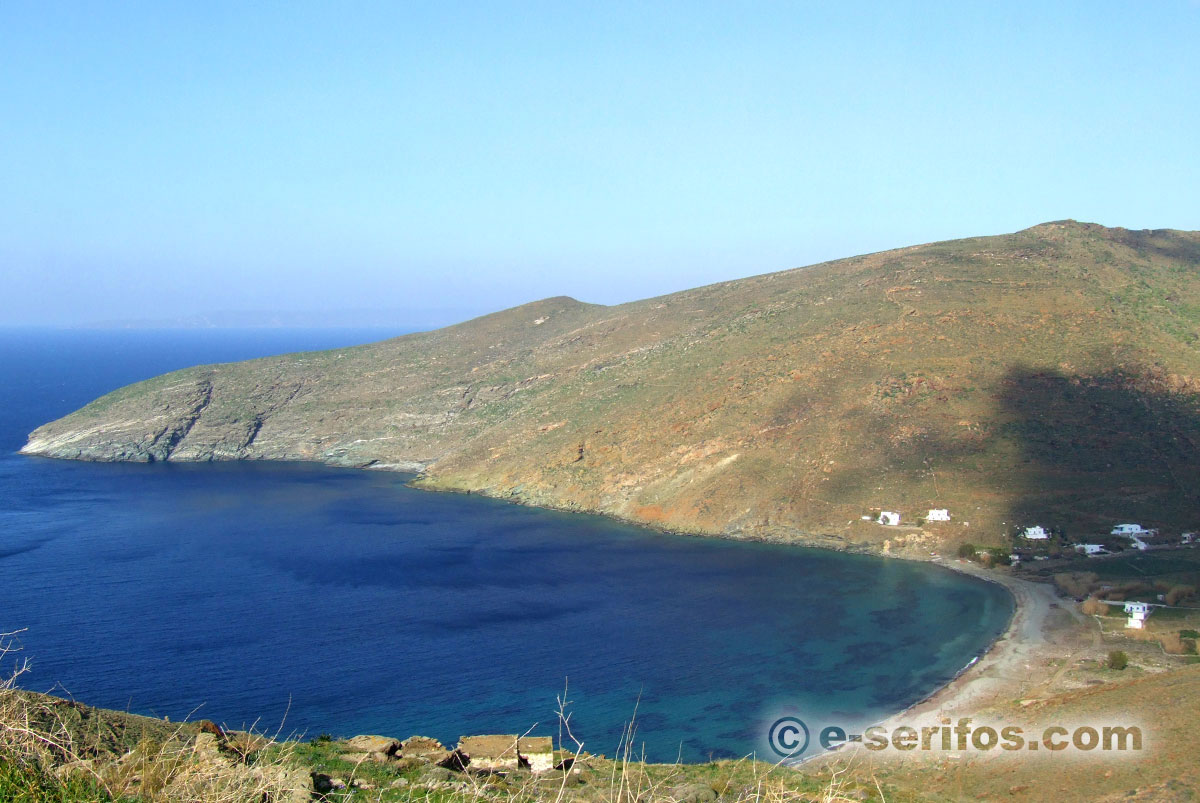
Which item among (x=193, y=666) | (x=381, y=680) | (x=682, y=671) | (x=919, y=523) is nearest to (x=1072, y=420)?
(x=919, y=523)

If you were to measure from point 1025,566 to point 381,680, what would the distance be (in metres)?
34.4

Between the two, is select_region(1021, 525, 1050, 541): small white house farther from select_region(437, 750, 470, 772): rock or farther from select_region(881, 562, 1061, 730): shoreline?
select_region(437, 750, 470, 772): rock

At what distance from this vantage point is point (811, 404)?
216ft

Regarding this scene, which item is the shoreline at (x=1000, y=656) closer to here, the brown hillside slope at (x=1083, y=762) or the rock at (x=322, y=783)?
the brown hillside slope at (x=1083, y=762)

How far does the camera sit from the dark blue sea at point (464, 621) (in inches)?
1203

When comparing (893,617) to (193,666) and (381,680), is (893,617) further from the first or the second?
(193,666)

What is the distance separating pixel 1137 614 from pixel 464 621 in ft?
96.3

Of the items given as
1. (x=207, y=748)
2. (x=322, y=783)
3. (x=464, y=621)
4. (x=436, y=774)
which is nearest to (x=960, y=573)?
(x=464, y=621)

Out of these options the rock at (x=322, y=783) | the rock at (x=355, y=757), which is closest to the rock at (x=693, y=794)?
the rock at (x=355, y=757)

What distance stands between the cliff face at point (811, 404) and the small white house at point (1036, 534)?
1.51 metres

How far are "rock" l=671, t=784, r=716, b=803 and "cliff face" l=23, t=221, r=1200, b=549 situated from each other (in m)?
39.5

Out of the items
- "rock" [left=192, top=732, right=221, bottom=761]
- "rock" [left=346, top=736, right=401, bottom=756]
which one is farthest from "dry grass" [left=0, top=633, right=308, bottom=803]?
"rock" [left=346, top=736, right=401, bottom=756]

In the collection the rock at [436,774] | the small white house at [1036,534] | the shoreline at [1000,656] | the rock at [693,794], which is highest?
the rock at [436,774]

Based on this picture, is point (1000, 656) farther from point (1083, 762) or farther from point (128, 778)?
point (128, 778)
